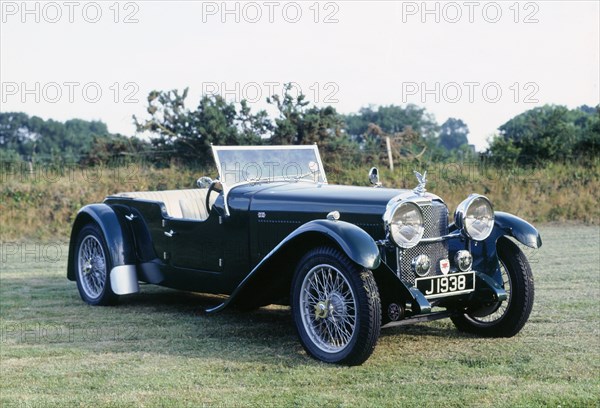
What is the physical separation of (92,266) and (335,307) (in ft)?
12.5

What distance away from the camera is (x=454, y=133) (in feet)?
237

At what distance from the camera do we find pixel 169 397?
467 centimetres

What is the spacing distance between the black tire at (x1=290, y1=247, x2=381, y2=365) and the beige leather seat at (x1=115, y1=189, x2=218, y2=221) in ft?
9.03

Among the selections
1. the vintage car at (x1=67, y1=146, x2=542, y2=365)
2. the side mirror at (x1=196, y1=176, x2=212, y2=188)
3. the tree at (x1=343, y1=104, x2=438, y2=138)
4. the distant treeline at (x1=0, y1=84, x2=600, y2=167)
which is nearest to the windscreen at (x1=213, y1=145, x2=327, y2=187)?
the vintage car at (x1=67, y1=146, x2=542, y2=365)

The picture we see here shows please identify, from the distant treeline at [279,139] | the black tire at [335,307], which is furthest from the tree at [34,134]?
the black tire at [335,307]

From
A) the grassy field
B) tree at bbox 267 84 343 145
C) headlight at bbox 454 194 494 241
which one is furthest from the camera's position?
tree at bbox 267 84 343 145

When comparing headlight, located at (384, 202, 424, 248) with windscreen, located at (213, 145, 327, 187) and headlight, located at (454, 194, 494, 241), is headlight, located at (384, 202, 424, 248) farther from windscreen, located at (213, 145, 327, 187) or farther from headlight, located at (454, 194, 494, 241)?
windscreen, located at (213, 145, 327, 187)

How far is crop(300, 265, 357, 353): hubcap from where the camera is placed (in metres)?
5.48

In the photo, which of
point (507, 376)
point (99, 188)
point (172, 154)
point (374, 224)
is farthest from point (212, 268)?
point (172, 154)

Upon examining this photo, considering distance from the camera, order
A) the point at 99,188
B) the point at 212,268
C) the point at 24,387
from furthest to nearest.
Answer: the point at 99,188, the point at 212,268, the point at 24,387

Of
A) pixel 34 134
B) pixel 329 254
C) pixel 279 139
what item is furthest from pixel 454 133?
pixel 329 254

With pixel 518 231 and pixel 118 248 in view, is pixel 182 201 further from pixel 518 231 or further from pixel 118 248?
pixel 518 231

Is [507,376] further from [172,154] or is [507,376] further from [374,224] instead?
[172,154]

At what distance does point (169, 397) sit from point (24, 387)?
1.04m
